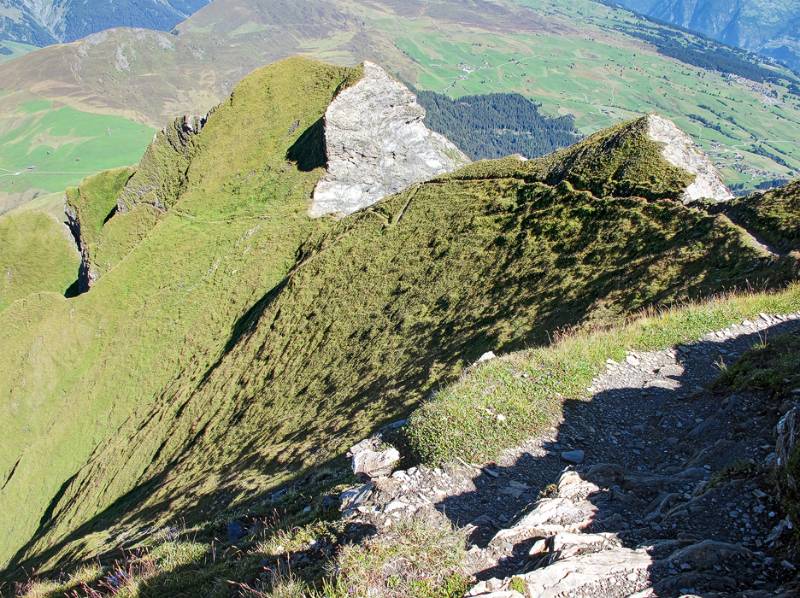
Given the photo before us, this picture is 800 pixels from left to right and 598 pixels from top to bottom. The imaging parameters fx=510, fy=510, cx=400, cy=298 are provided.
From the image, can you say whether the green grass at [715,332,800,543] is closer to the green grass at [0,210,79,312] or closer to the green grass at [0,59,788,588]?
the green grass at [0,59,788,588]

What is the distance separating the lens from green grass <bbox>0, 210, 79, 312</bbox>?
148375 millimetres

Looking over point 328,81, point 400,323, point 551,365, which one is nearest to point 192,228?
point 328,81

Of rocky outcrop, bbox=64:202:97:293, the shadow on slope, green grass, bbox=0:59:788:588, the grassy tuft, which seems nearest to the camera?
the grassy tuft

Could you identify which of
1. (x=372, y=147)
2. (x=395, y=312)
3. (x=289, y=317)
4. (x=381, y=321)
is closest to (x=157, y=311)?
(x=289, y=317)

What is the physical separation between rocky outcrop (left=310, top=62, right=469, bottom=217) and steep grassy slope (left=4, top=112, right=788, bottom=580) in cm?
2469

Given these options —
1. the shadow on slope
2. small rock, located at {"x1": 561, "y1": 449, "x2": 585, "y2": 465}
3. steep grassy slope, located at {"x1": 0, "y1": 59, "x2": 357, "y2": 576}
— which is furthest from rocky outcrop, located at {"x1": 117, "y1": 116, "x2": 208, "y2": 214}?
small rock, located at {"x1": 561, "y1": 449, "x2": 585, "y2": 465}

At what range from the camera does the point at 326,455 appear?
80.8 feet

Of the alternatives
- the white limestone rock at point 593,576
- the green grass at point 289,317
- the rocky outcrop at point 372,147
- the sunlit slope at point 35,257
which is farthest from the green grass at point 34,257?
the white limestone rock at point 593,576

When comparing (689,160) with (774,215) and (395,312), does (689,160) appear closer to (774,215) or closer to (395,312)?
(774,215)

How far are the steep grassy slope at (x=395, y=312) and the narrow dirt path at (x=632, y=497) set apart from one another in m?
7.94

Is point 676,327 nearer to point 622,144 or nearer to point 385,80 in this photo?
point 622,144

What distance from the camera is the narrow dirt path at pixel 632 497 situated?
750 centimetres

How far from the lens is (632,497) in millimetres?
10180

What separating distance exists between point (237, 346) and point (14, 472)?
41589mm
